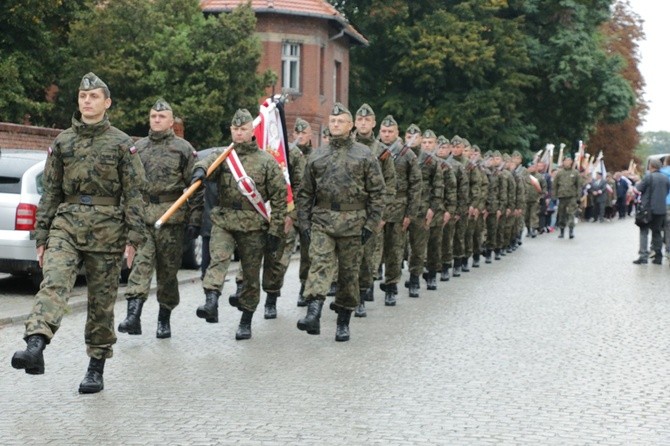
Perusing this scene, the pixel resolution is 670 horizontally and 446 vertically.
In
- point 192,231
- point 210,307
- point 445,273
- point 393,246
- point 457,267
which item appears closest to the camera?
point 210,307

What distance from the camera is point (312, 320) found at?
10.7m

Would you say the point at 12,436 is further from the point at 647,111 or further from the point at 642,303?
the point at 647,111

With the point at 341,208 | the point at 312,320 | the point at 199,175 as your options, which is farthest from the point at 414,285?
the point at 199,175

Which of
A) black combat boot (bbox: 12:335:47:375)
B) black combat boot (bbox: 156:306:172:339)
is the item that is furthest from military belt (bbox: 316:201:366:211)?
black combat boot (bbox: 12:335:47:375)

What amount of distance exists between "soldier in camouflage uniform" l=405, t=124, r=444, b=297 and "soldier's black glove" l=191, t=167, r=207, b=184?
174 inches

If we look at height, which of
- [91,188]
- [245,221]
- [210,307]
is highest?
[91,188]

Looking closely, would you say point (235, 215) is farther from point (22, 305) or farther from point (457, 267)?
point (457, 267)

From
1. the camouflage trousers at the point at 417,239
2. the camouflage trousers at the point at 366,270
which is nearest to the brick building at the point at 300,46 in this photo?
the camouflage trousers at the point at 417,239

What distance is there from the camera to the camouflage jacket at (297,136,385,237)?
1087 cm

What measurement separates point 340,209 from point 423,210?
452cm

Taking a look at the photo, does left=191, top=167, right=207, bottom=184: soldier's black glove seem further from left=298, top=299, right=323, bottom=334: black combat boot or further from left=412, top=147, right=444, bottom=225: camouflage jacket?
left=412, top=147, right=444, bottom=225: camouflage jacket

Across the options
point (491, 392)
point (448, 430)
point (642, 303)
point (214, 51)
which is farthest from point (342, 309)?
point (214, 51)

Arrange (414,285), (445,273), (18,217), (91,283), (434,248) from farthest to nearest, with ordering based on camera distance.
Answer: (445,273) → (434,248) → (414,285) → (18,217) → (91,283)

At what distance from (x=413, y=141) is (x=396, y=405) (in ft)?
23.3
